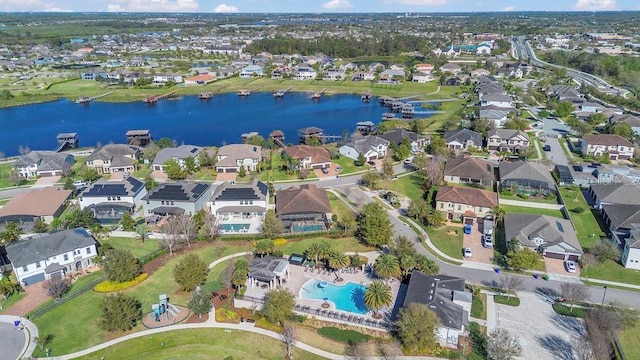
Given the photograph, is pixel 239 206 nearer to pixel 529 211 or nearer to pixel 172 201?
pixel 172 201

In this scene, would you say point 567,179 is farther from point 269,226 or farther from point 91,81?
point 91,81

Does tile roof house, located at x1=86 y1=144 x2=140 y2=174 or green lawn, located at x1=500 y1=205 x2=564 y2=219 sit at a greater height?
tile roof house, located at x1=86 y1=144 x2=140 y2=174

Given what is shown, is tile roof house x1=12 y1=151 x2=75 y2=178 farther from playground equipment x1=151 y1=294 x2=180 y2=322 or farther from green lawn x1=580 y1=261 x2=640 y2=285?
green lawn x1=580 y1=261 x2=640 y2=285

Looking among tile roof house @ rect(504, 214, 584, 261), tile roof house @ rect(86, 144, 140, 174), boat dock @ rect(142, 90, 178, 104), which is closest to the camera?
tile roof house @ rect(504, 214, 584, 261)

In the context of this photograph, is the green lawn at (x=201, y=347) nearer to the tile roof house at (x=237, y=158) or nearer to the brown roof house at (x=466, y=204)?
the brown roof house at (x=466, y=204)

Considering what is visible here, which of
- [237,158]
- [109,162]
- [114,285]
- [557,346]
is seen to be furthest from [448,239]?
[109,162]

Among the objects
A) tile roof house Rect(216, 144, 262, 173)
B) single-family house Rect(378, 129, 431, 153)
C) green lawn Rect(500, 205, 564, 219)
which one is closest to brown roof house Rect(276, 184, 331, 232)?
tile roof house Rect(216, 144, 262, 173)

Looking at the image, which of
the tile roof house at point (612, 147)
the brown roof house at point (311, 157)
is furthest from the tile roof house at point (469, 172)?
the tile roof house at point (612, 147)
